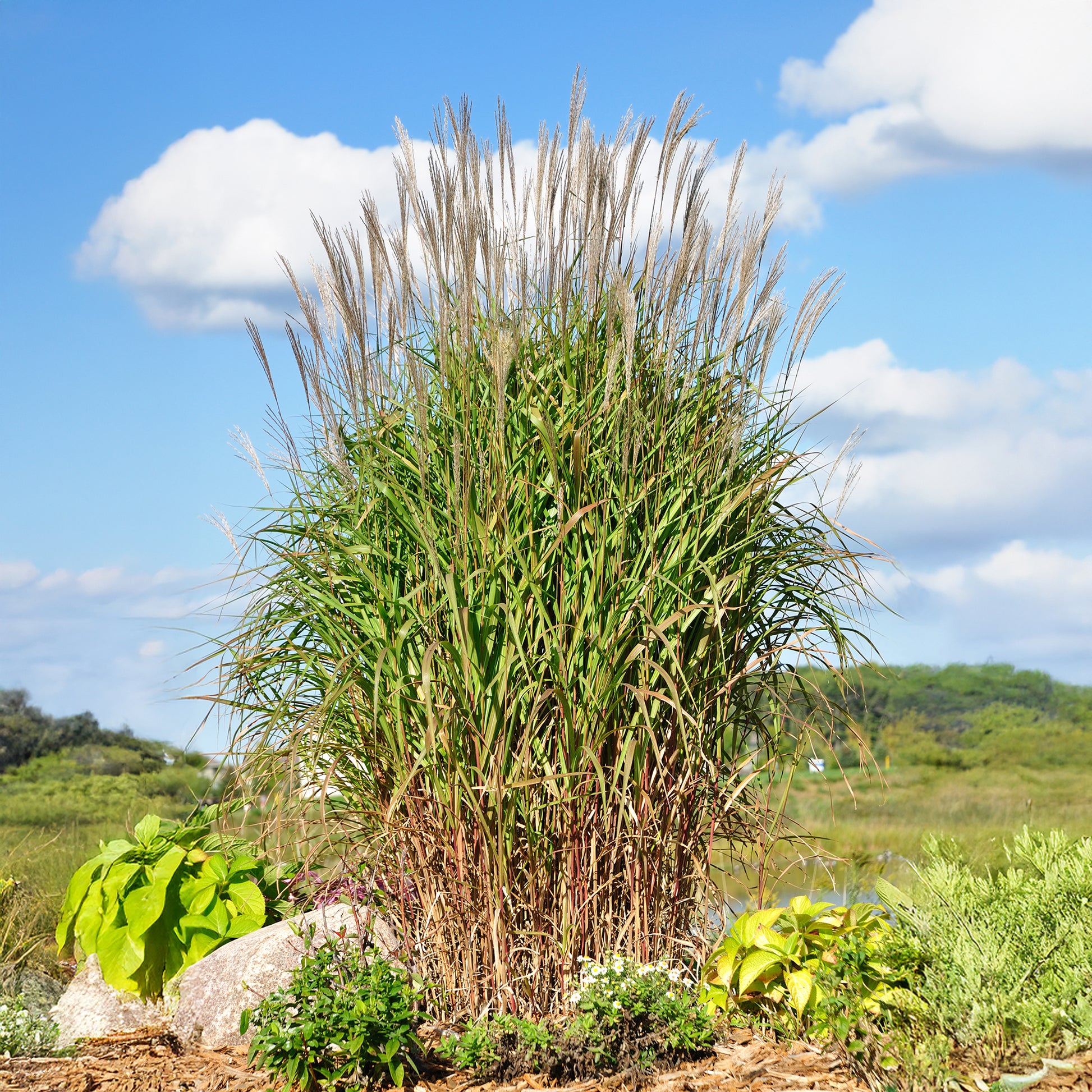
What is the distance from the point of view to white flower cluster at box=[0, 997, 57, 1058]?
359cm

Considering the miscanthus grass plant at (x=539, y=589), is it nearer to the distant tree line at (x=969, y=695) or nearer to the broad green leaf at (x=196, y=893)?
the broad green leaf at (x=196, y=893)

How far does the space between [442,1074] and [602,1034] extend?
0.52 metres

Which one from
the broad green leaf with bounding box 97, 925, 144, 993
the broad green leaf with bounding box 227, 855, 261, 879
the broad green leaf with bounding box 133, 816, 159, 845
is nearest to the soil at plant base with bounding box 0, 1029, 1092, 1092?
the broad green leaf with bounding box 97, 925, 144, 993

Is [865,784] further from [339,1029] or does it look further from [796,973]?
[339,1029]

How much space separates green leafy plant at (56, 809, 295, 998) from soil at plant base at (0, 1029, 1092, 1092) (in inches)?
11.2

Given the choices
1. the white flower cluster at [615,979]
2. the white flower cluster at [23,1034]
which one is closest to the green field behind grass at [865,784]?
the white flower cluster at [615,979]

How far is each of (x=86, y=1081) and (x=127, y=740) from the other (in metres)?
11.8

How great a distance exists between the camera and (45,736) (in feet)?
42.7

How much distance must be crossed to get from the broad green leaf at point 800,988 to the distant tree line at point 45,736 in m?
11.3

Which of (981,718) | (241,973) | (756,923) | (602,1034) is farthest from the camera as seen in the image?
(981,718)

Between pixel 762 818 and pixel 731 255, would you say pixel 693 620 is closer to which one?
pixel 762 818

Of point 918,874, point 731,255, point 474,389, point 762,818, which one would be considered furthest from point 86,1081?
point 731,255

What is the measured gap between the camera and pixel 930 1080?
2.68 m

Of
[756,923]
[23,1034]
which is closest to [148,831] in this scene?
[23,1034]
